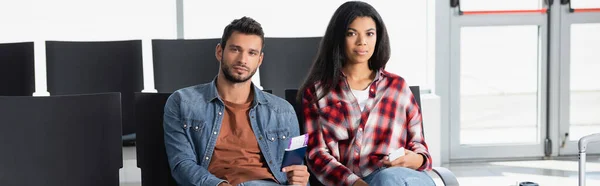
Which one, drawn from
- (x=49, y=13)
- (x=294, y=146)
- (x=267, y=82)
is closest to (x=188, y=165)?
(x=294, y=146)

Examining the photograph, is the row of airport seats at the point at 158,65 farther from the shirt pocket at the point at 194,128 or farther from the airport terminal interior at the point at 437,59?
the shirt pocket at the point at 194,128

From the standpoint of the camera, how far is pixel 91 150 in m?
3.01

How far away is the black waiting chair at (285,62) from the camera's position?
4.55 m

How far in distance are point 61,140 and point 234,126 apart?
59cm

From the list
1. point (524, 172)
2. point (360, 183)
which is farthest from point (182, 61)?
point (524, 172)

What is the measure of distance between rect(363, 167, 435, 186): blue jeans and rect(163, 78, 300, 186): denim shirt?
0.33 meters

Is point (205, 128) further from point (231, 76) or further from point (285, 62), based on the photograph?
point (285, 62)

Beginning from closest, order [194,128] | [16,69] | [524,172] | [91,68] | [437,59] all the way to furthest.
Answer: [194,128], [16,69], [91,68], [524,172], [437,59]

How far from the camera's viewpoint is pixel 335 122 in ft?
10.3

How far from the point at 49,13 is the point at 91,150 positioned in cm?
278

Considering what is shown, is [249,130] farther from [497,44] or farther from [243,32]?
[497,44]

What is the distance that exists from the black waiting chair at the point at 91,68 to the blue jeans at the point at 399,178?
1935 mm

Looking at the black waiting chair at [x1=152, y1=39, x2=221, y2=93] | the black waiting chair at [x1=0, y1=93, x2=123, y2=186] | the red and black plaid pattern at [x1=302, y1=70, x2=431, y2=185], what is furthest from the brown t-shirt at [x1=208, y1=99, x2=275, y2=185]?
the black waiting chair at [x1=152, y1=39, x2=221, y2=93]

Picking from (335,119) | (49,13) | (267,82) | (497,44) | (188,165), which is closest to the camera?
(188,165)
